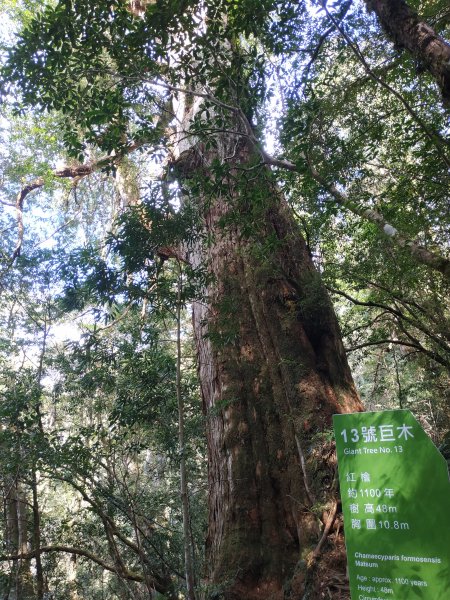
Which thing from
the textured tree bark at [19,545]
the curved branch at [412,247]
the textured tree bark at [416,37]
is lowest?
the textured tree bark at [19,545]

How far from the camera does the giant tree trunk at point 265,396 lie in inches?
155

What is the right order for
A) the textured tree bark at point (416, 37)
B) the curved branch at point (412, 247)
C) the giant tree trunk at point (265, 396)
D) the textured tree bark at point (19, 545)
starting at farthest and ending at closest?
the textured tree bark at point (19, 545)
the curved branch at point (412, 247)
the giant tree trunk at point (265, 396)
the textured tree bark at point (416, 37)

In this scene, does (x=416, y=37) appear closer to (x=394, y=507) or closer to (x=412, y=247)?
(x=412, y=247)

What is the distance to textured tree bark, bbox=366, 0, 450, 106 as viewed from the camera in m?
3.48

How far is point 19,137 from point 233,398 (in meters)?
9.66

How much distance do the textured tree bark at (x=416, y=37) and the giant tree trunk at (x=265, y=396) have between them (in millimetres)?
1585

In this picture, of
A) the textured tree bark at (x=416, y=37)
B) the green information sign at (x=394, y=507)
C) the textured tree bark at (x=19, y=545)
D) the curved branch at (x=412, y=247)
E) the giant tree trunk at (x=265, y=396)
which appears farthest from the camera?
the textured tree bark at (x=19, y=545)

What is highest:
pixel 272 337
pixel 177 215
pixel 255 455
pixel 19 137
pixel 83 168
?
pixel 19 137

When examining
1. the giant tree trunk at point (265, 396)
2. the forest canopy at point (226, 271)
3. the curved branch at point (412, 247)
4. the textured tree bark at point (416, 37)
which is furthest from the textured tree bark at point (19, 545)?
the textured tree bark at point (416, 37)

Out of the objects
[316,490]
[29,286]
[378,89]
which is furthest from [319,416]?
[378,89]

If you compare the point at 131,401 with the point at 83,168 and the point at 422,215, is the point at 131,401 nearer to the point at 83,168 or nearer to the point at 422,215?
the point at 422,215

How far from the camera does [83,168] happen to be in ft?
34.9

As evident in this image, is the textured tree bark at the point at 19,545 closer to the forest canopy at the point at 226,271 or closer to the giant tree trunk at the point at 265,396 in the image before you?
the forest canopy at the point at 226,271

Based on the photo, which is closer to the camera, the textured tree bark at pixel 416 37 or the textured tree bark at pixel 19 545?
the textured tree bark at pixel 416 37
